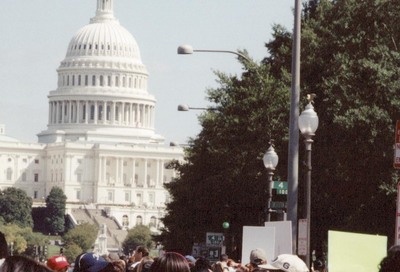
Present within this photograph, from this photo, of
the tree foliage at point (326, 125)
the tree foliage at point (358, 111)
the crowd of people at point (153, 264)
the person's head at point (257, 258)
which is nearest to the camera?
the crowd of people at point (153, 264)

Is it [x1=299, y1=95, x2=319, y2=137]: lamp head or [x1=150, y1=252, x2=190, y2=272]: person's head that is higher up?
[x1=299, y1=95, x2=319, y2=137]: lamp head

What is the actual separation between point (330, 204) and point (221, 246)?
3409mm

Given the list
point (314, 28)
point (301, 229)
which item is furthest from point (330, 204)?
point (301, 229)

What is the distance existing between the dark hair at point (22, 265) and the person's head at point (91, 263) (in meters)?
2.11

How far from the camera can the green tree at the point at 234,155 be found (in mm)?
50438

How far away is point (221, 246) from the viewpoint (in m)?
49.3

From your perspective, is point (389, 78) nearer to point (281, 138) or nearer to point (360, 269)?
point (281, 138)

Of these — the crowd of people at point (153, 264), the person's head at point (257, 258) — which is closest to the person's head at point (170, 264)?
the crowd of people at point (153, 264)

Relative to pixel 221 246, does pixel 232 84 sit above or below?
above

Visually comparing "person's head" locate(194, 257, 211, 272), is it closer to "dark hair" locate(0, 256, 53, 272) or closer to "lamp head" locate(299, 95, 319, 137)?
"dark hair" locate(0, 256, 53, 272)

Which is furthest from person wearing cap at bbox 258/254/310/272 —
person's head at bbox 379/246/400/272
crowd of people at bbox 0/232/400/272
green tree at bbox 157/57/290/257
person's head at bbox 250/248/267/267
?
green tree at bbox 157/57/290/257

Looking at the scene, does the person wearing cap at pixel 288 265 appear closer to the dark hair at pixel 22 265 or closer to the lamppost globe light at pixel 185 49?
the dark hair at pixel 22 265

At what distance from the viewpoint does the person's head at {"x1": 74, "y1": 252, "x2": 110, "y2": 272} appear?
40.6 feet

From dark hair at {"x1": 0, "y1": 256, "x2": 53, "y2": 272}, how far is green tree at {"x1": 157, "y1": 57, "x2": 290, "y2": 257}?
35.5 m
